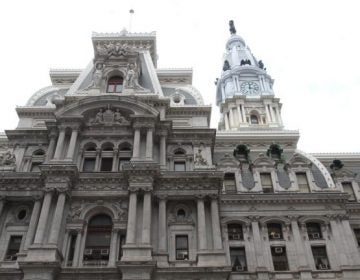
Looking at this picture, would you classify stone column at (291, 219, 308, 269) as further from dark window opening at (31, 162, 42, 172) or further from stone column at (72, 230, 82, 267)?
dark window opening at (31, 162, 42, 172)

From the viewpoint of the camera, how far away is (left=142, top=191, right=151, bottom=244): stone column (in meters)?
29.2

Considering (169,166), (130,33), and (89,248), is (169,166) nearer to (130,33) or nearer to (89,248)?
(89,248)

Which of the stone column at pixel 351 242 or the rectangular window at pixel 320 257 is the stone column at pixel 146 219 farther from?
the stone column at pixel 351 242

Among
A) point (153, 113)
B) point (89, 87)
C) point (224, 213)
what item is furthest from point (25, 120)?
point (224, 213)

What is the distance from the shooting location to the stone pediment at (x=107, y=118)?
121 ft

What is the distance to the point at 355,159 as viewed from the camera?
42.4 meters

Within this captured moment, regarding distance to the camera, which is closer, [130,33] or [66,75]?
[66,75]

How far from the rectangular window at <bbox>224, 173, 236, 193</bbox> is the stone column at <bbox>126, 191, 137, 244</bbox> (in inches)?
341

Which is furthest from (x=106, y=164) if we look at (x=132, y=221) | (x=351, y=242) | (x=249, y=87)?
(x=249, y=87)

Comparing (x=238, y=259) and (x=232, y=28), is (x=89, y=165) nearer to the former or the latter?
(x=238, y=259)

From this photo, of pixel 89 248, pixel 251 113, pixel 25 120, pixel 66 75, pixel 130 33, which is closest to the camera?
pixel 89 248

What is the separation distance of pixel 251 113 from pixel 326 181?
6160 cm

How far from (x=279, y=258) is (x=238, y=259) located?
9.93 ft

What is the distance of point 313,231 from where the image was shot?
34.0 metres
